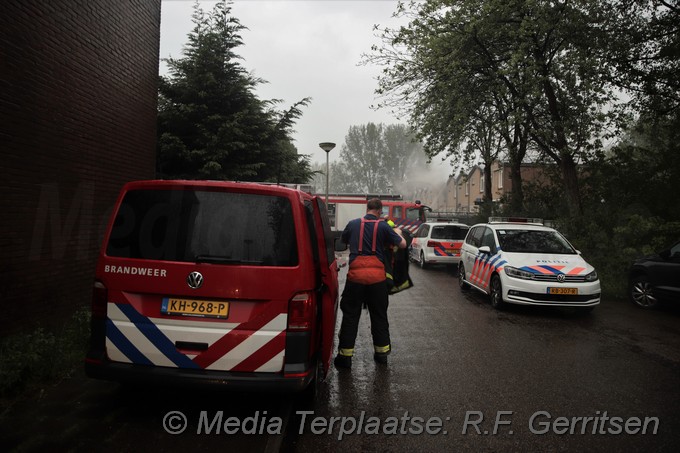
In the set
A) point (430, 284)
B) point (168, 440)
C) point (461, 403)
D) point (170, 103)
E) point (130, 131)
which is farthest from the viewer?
point (170, 103)

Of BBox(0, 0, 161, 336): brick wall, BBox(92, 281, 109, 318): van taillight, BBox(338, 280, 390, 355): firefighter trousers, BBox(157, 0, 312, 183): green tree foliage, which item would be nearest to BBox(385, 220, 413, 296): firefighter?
BBox(338, 280, 390, 355): firefighter trousers

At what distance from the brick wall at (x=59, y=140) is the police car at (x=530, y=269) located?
681cm

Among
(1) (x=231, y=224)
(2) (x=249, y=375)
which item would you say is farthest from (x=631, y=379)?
(1) (x=231, y=224)

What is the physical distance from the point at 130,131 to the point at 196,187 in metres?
5.24

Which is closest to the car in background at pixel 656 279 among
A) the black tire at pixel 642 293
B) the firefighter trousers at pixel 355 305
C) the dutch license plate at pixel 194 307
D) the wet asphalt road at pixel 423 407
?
the black tire at pixel 642 293

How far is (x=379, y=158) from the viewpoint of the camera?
79188 millimetres

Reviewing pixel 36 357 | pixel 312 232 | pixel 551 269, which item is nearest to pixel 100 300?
pixel 36 357

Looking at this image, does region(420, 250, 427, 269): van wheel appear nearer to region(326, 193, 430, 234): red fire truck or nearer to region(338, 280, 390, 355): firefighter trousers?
region(326, 193, 430, 234): red fire truck

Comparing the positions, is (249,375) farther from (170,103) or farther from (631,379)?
(170,103)

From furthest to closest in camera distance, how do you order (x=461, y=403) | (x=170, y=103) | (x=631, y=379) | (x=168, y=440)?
(x=170, y=103)
(x=631, y=379)
(x=461, y=403)
(x=168, y=440)

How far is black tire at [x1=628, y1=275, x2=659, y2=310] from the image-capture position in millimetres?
9172

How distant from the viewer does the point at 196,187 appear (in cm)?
356

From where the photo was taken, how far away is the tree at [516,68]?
1381 centimetres

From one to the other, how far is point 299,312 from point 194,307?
0.76m
